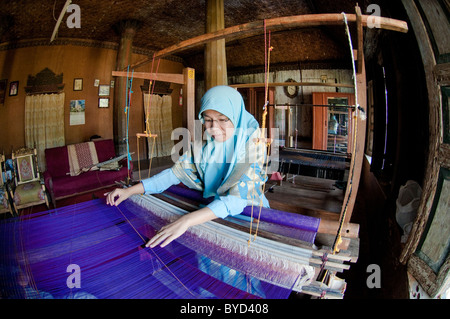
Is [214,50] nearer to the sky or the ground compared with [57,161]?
nearer to the sky

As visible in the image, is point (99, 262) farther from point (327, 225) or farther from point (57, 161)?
point (57, 161)

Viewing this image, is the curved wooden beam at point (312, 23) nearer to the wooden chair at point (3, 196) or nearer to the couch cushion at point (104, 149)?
the wooden chair at point (3, 196)

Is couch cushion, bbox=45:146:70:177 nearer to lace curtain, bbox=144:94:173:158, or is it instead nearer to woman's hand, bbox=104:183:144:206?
lace curtain, bbox=144:94:173:158

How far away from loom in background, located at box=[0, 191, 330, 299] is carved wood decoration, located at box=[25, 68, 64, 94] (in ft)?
11.7

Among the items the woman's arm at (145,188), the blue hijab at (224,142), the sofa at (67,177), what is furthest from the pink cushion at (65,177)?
the blue hijab at (224,142)

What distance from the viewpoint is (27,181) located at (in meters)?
3.10

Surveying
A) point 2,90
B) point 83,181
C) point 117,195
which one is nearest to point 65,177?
point 83,181

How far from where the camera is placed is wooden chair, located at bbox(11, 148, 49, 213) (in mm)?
2793

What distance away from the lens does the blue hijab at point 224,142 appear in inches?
40.3

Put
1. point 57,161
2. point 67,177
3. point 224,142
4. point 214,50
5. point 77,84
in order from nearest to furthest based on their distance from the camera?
Result: 1. point 224,142
2. point 214,50
3. point 67,177
4. point 57,161
5. point 77,84

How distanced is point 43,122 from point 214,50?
12.7 ft

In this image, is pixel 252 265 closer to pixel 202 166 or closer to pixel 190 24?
pixel 202 166

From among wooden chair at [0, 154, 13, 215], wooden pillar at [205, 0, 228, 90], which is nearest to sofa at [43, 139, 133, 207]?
wooden chair at [0, 154, 13, 215]
